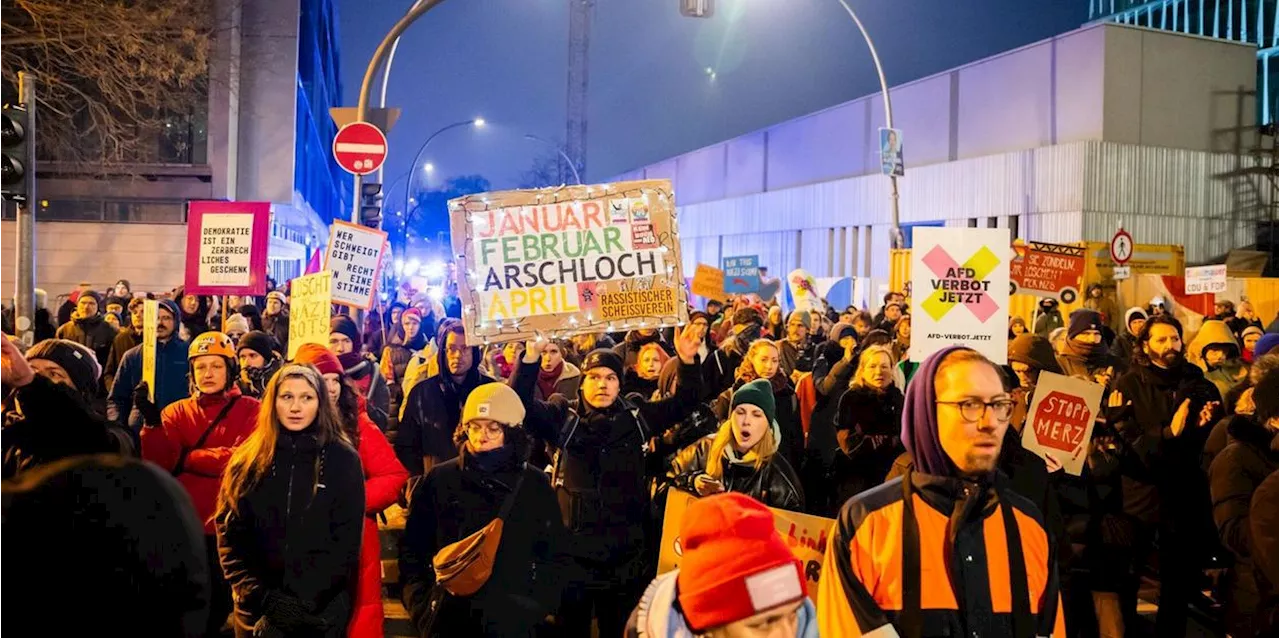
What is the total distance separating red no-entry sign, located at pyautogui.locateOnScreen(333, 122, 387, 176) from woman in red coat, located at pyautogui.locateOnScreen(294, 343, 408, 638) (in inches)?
313

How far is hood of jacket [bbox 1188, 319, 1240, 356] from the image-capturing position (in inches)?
381

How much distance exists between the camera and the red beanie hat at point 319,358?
23.9 ft

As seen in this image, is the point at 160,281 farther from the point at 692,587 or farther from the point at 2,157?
the point at 692,587

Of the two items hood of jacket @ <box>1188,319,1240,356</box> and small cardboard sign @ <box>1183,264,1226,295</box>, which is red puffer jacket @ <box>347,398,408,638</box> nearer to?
hood of jacket @ <box>1188,319,1240,356</box>

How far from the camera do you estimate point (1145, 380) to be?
788cm

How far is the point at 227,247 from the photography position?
39.3 feet

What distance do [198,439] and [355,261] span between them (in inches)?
244

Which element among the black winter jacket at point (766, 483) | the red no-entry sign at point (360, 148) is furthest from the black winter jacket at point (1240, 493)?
the red no-entry sign at point (360, 148)

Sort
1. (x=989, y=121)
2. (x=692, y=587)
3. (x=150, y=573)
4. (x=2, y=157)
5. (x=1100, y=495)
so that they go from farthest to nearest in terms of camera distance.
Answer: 1. (x=989, y=121)
2. (x=2, y=157)
3. (x=1100, y=495)
4. (x=692, y=587)
5. (x=150, y=573)

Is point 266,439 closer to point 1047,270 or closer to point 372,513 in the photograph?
point 372,513

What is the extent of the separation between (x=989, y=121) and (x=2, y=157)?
31.2 metres


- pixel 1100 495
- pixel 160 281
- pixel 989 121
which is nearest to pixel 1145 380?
pixel 1100 495

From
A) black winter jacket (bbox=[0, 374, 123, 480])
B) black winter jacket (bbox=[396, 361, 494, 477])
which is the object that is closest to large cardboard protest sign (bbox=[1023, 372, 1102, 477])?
black winter jacket (bbox=[396, 361, 494, 477])

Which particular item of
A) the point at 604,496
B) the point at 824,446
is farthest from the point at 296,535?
the point at 824,446
